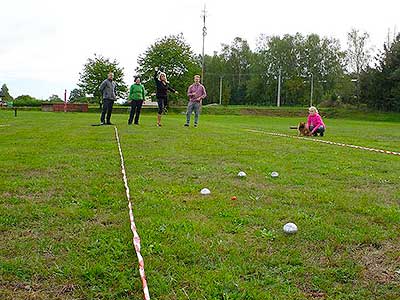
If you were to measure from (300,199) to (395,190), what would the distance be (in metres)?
1.40

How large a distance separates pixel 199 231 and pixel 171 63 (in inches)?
2011

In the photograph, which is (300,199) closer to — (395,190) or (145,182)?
(395,190)

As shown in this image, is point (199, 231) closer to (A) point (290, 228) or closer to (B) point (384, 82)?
(A) point (290, 228)

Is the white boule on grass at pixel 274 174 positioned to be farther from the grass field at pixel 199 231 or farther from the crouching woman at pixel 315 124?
the crouching woman at pixel 315 124

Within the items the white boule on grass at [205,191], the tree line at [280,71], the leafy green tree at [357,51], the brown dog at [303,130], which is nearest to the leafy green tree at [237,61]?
the tree line at [280,71]

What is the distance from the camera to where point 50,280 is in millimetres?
2480

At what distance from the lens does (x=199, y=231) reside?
3293mm

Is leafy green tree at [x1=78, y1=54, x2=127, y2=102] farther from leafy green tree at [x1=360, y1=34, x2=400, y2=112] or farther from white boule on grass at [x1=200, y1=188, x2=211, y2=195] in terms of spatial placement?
white boule on grass at [x1=200, y1=188, x2=211, y2=195]

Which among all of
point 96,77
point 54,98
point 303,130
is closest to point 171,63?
point 96,77

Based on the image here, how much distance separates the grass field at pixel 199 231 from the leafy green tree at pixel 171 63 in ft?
152

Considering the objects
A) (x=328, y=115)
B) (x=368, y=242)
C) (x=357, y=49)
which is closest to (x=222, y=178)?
(x=368, y=242)

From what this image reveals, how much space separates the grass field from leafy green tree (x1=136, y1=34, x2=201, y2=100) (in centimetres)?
4646

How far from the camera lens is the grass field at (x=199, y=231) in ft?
8.04

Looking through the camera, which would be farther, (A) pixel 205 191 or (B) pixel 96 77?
(B) pixel 96 77
